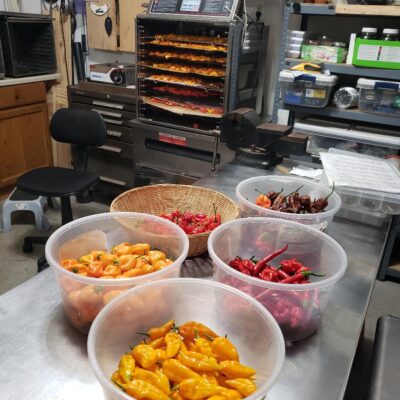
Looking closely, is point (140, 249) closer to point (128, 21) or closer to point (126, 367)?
point (126, 367)

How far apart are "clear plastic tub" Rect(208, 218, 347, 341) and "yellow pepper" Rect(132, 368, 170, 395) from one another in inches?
9.9

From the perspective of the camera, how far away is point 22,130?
3336 mm

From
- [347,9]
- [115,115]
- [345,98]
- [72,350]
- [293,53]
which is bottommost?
[115,115]

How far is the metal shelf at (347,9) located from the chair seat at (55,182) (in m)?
1.62

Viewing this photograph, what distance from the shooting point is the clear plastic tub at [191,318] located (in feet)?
2.12

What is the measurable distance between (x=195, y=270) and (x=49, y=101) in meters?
3.19

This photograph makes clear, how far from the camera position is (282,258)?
103cm

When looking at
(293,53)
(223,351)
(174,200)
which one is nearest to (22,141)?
(293,53)

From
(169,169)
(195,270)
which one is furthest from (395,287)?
(195,270)

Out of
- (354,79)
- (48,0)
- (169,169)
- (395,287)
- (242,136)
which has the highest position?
(48,0)

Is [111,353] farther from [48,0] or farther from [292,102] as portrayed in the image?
[48,0]

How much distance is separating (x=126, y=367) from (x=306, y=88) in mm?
2024

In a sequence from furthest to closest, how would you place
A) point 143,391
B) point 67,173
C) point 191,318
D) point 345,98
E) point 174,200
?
point 67,173
point 345,98
point 174,200
point 191,318
point 143,391

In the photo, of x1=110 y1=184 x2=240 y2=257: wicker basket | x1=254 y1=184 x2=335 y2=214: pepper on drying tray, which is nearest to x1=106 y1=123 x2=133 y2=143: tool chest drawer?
x1=110 y1=184 x2=240 y2=257: wicker basket
